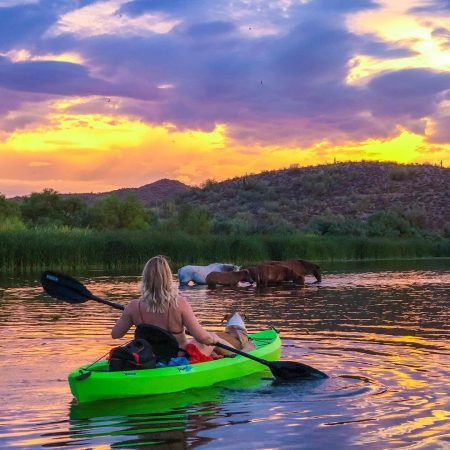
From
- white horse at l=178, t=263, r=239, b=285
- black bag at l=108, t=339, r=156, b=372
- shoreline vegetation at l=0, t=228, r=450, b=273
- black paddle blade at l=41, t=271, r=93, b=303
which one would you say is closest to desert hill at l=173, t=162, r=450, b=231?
shoreline vegetation at l=0, t=228, r=450, b=273

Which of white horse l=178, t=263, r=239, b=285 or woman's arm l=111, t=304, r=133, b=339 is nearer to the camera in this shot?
woman's arm l=111, t=304, r=133, b=339

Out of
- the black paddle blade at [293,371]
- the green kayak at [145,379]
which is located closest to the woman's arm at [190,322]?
the green kayak at [145,379]

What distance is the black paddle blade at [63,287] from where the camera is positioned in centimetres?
1111

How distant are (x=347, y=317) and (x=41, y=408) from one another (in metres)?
9.21

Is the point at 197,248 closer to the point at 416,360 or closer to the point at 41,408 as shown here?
the point at 416,360

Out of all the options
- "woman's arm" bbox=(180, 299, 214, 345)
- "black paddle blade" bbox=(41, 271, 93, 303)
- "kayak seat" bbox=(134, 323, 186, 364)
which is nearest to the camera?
"kayak seat" bbox=(134, 323, 186, 364)

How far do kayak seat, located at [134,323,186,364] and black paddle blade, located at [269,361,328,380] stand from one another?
1.24 meters

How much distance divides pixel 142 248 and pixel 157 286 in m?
25.0

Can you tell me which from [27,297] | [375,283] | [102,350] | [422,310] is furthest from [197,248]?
[102,350]

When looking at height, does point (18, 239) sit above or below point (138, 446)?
above

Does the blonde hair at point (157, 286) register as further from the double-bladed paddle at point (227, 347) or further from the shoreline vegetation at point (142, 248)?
the shoreline vegetation at point (142, 248)

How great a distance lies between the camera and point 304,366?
10398 mm

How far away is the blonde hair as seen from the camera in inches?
371

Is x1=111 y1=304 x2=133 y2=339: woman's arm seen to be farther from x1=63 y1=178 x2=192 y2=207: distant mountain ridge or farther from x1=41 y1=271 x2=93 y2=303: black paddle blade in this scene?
x1=63 y1=178 x2=192 y2=207: distant mountain ridge
